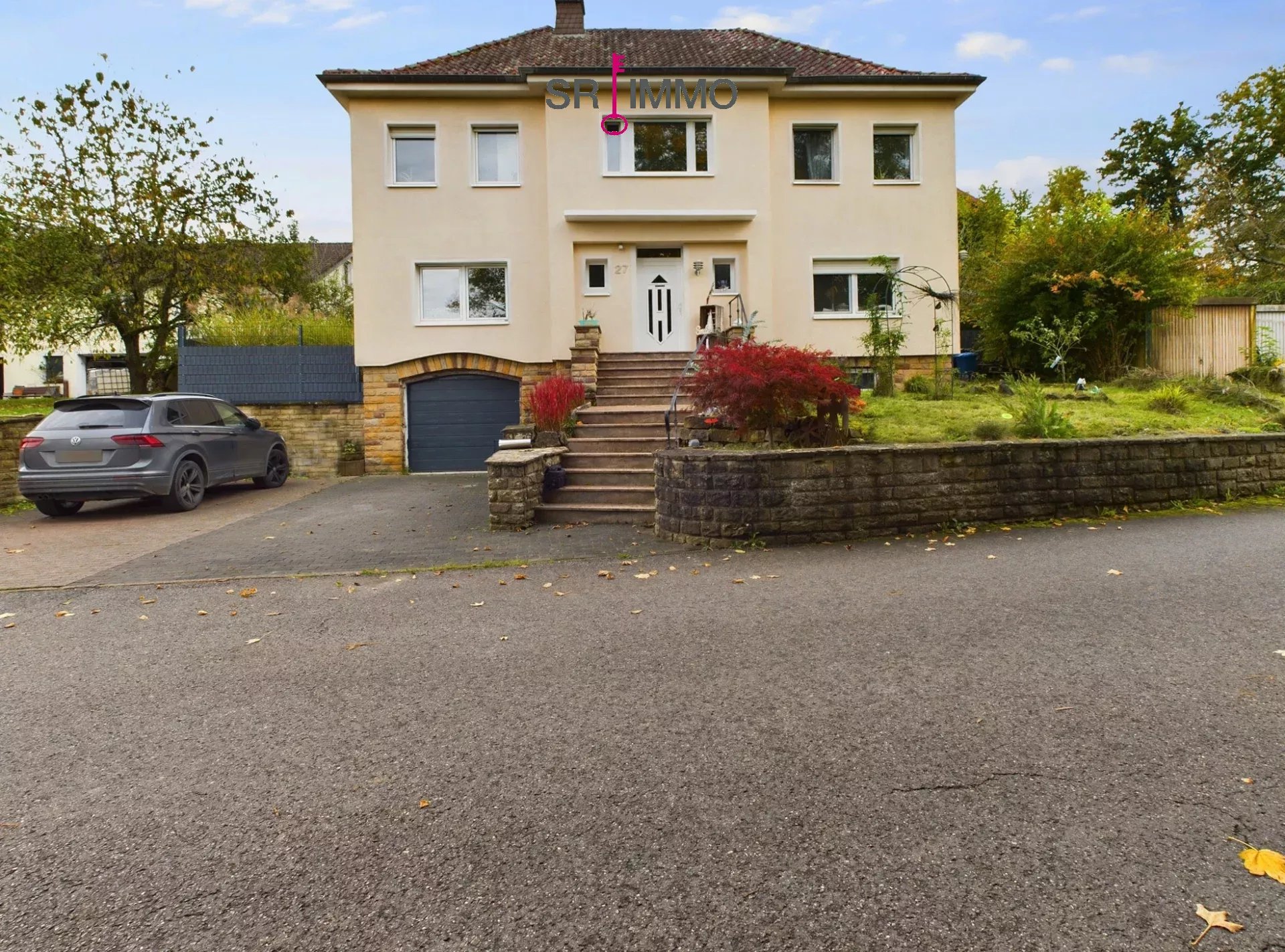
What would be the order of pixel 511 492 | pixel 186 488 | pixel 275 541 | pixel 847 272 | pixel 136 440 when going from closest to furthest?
pixel 275 541 → pixel 511 492 → pixel 136 440 → pixel 186 488 → pixel 847 272

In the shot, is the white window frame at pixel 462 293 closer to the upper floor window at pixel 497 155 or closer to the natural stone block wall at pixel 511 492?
the upper floor window at pixel 497 155

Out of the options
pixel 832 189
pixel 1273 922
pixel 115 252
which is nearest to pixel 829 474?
pixel 1273 922

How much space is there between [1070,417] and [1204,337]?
812cm

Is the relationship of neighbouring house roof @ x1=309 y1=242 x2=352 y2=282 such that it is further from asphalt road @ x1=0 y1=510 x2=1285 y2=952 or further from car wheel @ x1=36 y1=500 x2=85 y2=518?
asphalt road @ x1=0 y1=510 x2=1285 y2=952

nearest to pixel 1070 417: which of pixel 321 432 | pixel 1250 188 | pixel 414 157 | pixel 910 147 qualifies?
pixel 910 147

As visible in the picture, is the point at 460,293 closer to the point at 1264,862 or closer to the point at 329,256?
the point at 1264,862

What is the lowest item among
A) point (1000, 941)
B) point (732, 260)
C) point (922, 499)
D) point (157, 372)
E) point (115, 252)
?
A: point (1000, 941)

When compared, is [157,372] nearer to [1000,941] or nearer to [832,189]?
[832,189]

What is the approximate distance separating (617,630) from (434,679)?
1288 millimetres

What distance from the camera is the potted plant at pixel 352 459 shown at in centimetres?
1645

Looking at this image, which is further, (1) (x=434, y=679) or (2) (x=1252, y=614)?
(2) (x=1252, y=614)

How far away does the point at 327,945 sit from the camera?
2133mm

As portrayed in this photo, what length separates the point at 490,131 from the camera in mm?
17266

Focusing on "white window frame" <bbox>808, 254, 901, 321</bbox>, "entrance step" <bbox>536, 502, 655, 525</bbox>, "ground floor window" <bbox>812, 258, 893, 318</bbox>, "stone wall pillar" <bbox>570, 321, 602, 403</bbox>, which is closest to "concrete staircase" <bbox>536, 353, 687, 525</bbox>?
"entrance step" <bbox>536, 502, 655, 525</bbox>
